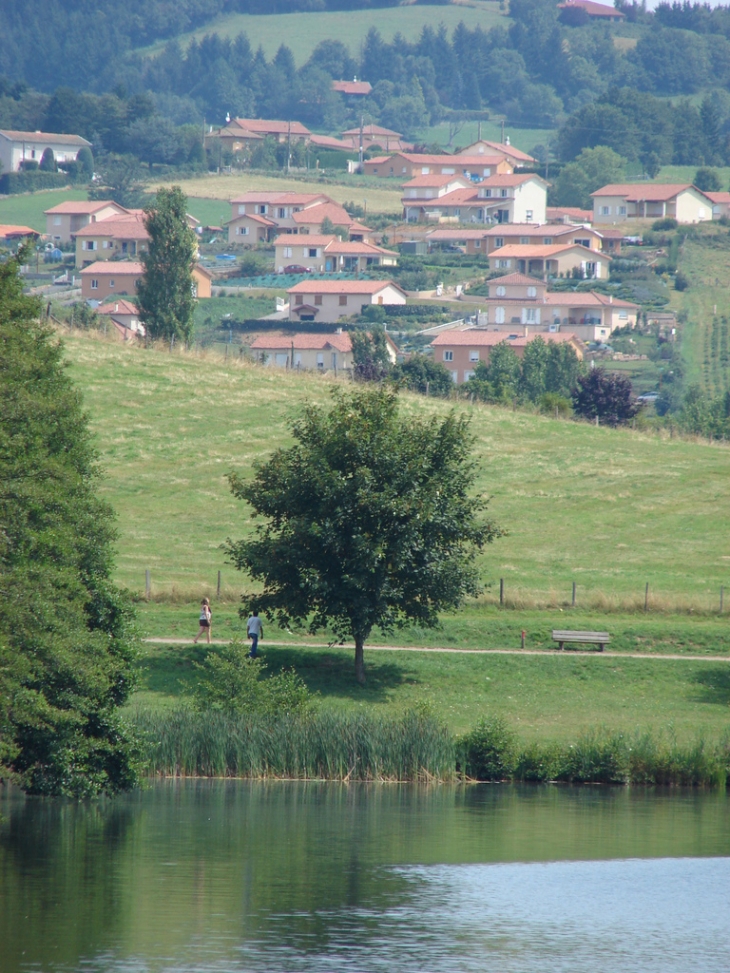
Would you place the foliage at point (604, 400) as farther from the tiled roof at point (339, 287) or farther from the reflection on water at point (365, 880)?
the tiled roof at point (339, 287)

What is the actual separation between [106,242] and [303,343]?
52311mm

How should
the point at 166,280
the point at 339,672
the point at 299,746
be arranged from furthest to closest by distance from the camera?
the point at 166,280
the point at 339,672
the point at 299,746

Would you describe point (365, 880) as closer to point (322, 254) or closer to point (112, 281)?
point (112, 281)

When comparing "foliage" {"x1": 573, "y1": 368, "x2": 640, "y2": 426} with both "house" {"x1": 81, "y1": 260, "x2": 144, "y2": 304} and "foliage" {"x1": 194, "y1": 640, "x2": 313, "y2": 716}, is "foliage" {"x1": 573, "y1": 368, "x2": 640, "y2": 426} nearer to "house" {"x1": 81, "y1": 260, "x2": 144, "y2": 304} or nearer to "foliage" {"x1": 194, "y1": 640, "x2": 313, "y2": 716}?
"foliage" {"x1": 194, "y1": 640, "x2": 313, "y2": 716}

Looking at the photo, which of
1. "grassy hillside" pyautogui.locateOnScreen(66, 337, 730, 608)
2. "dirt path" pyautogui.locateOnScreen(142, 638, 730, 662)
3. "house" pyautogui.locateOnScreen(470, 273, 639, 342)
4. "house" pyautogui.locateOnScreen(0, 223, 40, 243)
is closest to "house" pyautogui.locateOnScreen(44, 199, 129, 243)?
"house" pyautogui.locateOnScreen(0, 223, 40, 243)

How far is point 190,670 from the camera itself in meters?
39.8

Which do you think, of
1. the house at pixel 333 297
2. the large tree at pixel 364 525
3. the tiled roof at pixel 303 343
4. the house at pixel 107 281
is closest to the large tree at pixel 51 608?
the large tree at pixel 364 525

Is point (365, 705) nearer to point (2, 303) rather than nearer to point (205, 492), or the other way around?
point (2, 303)

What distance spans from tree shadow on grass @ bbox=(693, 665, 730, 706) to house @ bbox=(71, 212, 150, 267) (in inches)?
5655

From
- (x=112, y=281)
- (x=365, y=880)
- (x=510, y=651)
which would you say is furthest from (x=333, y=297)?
(x=365, y=880)

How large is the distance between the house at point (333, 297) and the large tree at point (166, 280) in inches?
2338

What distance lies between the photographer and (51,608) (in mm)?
26750

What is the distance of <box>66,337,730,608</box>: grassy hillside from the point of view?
5159 centimetres

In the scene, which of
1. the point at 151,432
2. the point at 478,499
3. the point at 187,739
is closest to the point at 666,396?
the point at 151,432
